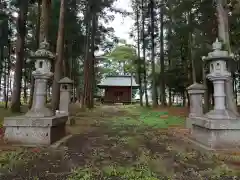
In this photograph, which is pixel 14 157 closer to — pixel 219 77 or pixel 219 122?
pixel 219 122

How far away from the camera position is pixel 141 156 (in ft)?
15.1

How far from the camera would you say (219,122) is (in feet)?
17.0

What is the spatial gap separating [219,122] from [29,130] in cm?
469

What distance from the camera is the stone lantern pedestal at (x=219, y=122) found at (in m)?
5.18

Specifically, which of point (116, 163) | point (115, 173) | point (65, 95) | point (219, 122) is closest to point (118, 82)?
point (65, 95)

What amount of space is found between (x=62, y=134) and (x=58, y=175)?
3.48 metres

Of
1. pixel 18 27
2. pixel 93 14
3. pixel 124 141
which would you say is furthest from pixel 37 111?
pixel 93 14

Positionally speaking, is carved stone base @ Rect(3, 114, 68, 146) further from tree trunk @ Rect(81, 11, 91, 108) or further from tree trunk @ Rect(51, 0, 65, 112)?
tree trunk @ Rect(81, 11, 91, 108)

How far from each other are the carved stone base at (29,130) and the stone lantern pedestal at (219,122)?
3925 millimetres

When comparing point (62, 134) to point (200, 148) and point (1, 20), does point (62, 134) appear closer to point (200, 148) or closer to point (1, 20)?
point (200, 148)

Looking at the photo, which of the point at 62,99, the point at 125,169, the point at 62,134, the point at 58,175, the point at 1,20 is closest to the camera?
the point at 58,175

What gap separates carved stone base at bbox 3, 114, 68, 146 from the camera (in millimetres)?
5434

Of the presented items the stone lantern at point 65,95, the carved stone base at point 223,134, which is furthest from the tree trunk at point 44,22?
the carved stone base at point 223,134

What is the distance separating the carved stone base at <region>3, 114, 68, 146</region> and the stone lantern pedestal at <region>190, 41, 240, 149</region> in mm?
3925
